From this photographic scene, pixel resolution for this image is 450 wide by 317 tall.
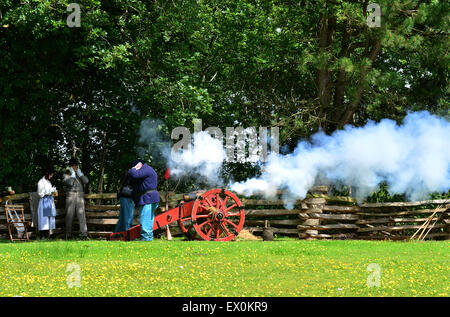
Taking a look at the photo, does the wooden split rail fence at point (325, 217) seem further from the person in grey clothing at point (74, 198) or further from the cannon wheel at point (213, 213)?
the cannon wheel at point (213, 213)

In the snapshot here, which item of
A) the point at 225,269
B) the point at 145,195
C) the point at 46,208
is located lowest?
the point at 225,269

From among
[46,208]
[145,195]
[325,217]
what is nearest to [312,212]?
[325,217]

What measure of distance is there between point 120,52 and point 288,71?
730 centimetres

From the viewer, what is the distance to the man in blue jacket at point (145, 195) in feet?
46.0

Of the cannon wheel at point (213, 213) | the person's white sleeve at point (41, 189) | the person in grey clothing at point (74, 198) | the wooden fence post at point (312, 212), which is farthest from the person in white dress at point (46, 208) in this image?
the wooden fence post at point (312, 212)

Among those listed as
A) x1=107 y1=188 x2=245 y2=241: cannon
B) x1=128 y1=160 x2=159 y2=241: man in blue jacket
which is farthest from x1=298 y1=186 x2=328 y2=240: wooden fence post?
x1=128 y1=160 x2=159 y2=241: man in blue jacket

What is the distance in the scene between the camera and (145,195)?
14164 mm

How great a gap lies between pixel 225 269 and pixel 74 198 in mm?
8332

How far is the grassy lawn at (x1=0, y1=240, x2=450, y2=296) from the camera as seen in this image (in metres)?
7.45

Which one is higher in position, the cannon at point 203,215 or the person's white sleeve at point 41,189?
the person's white sleeve at point 41,189

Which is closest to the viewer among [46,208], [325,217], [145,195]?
[145,195]

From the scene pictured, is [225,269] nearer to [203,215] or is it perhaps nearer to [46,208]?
[203,215]

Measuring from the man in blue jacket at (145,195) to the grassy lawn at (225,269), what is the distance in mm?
1566
